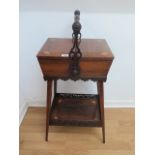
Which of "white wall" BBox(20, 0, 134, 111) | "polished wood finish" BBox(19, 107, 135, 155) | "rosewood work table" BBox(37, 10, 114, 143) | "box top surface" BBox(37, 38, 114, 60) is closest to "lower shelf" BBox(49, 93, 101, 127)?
"rosewood work table" BBox(37, 10, 114, 143)

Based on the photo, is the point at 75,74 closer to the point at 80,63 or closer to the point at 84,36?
the point at 80,63

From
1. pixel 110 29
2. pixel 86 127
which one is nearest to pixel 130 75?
A: pixel 110 29

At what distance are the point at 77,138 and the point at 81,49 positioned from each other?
74cm

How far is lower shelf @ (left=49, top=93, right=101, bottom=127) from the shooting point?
213cm

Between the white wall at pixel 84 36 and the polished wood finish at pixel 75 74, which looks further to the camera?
the white wall at pixel 84 36

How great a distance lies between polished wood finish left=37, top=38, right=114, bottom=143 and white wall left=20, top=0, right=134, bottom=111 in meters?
0.21

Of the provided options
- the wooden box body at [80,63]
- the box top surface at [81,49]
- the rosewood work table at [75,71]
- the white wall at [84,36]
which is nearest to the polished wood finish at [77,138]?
the rosewood work table at [75,71]

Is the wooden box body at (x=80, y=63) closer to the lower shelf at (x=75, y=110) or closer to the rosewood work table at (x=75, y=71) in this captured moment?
the rosewood work table at (x=75, y=71)

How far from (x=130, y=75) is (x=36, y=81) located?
3.14 feet

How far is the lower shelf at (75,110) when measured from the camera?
213 cm

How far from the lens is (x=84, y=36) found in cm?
255
